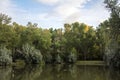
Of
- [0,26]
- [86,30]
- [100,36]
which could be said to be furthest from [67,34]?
[0,26]

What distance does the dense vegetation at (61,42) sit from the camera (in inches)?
1617

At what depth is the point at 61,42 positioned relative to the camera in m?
71.1

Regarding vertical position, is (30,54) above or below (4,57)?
above

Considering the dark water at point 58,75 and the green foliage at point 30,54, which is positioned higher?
the green foliage at point 30,54

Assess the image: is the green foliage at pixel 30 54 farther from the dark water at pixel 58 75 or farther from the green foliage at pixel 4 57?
the dark water at pixel 58 75

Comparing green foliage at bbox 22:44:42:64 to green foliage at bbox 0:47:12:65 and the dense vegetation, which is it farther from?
green foliage at bbox 0:47:12:65

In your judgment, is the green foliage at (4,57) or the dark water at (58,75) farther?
the green foliage at (4,57)

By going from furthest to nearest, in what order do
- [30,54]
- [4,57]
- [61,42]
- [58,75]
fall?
[61,42]
[30,54]
[4,57]
[58,75]

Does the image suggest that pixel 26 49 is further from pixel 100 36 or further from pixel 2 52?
pixel 100 36

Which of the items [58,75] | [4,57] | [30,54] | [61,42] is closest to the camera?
[58,75]

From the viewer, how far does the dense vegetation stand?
41.1 meters

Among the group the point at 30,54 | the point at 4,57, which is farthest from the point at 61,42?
the point at 4,57

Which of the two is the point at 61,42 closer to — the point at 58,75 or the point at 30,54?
the point at 30,54

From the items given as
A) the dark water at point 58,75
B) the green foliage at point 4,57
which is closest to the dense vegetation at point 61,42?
the green foliage at point 4,57
